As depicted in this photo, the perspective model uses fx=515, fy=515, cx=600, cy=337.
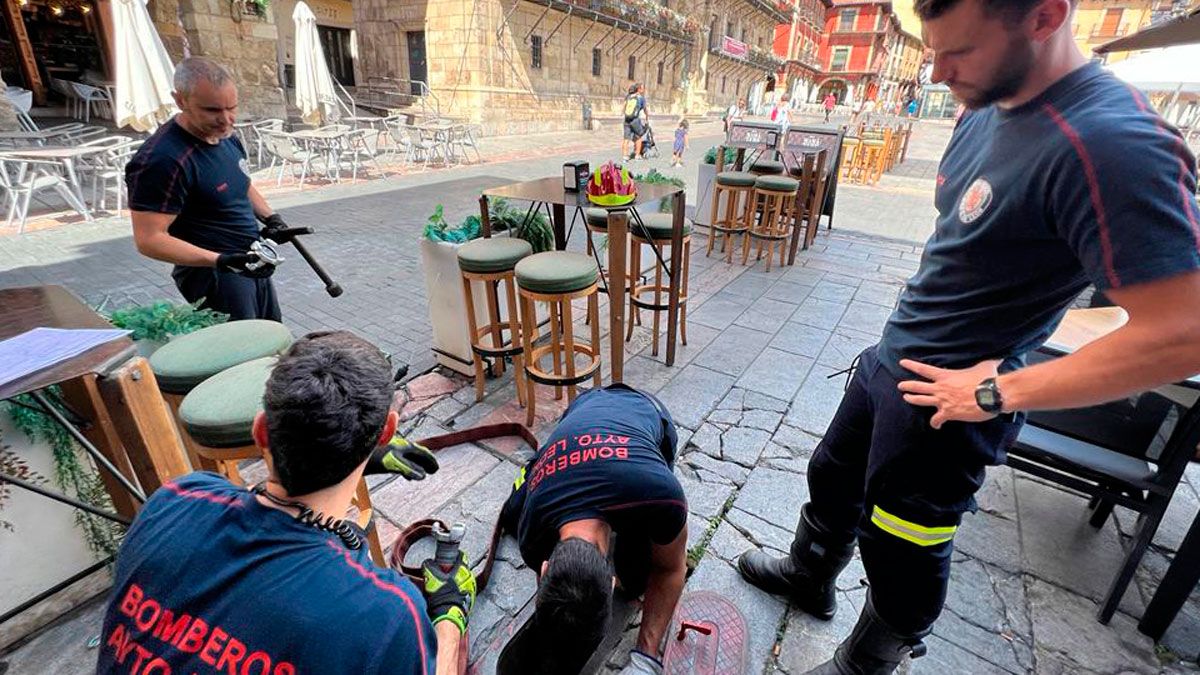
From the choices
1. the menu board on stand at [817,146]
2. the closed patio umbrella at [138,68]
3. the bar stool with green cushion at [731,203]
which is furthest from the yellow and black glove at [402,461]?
the closed patio umbrella at [138,68]

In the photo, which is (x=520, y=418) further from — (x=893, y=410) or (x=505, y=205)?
(x=893, y=410)

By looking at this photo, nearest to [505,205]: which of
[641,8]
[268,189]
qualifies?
[268,189]

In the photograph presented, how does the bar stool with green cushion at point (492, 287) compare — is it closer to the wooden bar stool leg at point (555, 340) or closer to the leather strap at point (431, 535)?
the wooden bar stool leg at point (555, 340)

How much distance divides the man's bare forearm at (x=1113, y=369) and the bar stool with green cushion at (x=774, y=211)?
15.5 ft

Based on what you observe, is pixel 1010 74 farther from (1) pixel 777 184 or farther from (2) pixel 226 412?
(1) pixel 777 184

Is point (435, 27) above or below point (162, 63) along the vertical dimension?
above

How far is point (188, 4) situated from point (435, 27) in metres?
7.30

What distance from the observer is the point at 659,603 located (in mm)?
1789

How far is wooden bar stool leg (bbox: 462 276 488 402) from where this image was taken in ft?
10.2

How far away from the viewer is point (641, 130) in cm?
1253

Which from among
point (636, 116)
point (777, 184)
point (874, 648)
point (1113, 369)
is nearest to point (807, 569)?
point (874, 648)

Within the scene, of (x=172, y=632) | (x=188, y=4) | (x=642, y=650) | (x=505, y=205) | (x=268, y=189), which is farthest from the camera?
(x=188, y=4)

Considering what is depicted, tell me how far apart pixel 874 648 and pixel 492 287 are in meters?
2.58

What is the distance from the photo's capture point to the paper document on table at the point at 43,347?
133cm
